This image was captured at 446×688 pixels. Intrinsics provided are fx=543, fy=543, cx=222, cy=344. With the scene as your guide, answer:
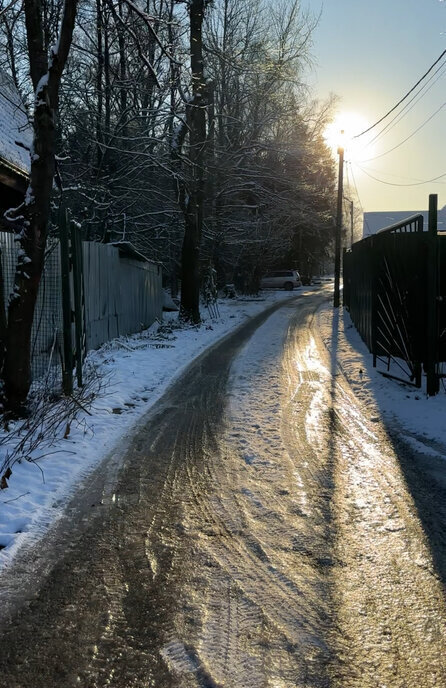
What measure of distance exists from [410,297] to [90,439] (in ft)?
16.0

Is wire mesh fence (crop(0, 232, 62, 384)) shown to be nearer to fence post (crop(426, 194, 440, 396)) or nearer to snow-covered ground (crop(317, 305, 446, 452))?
snow-covered ground (crop(317, 305, 446, 452))

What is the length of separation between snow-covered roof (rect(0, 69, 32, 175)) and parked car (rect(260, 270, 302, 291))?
1162 inches

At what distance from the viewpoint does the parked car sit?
4119cm

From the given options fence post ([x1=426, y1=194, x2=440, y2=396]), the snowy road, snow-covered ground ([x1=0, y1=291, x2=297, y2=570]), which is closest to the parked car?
snow-covered ground ([x1=0, y1=291, x2=297, y2=570])

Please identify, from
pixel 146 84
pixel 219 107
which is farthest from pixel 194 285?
pixel 219 107

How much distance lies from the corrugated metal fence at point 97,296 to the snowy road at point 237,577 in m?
2.98

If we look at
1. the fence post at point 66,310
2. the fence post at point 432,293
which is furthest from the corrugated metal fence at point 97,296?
the fence post at point 432,293

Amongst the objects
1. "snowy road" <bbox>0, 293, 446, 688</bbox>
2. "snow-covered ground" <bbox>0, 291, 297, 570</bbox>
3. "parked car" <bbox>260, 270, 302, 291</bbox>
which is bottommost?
"snowy road" <bbox>0, 293, 446, 688</bbox>

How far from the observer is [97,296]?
11422 mm

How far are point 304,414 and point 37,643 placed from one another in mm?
4543

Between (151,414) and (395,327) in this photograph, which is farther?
(395,327)

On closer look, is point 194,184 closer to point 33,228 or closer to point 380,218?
point 33,228

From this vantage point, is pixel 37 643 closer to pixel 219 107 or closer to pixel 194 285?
pixel 194 285

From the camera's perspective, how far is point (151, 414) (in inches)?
266
